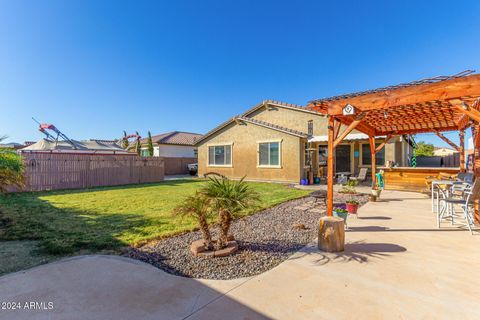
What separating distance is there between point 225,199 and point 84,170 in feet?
48.3

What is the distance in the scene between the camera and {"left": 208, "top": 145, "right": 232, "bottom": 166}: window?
19.6 m

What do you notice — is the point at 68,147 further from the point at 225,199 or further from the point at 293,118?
the point at 225,199

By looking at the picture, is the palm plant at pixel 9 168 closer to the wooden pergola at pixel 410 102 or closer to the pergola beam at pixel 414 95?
the wooden pergola at pixel 410 102

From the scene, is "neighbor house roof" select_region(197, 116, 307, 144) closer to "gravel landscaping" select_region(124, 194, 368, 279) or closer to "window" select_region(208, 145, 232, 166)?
"window" select_region(208, 145, 232, 166)

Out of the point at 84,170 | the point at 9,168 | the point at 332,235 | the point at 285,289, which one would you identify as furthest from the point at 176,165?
the point at 285,289

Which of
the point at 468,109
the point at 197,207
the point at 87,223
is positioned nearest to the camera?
the point at 197,207

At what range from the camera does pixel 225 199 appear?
4.21 meters

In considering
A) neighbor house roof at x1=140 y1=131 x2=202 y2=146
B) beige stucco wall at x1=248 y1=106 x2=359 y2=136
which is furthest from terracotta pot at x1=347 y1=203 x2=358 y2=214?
neighbor house roof at x1=140 y1=131 x2=202 y2=146

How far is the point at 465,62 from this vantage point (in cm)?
1493

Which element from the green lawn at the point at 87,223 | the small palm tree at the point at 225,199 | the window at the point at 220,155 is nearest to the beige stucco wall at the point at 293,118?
the window at the point at 220,155

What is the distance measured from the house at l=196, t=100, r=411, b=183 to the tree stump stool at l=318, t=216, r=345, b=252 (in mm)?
11171

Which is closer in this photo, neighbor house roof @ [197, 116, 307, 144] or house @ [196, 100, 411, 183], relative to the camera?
neighbor house roof @ [197, 116, 307, 144]

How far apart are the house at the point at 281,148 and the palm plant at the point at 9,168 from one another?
1323 centimetres

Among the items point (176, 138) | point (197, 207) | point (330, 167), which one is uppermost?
point (176, 138)
